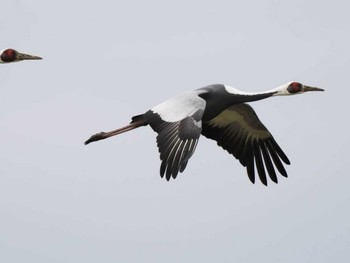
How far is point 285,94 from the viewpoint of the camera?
83.4 ft

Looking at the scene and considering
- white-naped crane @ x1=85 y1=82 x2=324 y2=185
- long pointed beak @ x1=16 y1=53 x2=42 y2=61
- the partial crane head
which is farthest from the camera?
the partial crane head

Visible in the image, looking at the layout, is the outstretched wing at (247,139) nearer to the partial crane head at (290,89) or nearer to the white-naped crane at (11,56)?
the partial crane head at (290,89)

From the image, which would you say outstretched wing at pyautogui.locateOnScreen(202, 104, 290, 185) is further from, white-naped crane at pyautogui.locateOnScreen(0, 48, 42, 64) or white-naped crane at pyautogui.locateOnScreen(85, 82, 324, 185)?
white-naped crane at pyautogui.locateOnScreen(0, 48, 42, 64)

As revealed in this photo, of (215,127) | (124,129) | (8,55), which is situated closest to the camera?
(8,55)

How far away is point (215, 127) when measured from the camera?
2683 centimetres

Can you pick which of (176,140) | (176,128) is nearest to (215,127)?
(176,128)

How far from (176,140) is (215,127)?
5.32 m

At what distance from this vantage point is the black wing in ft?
69.1

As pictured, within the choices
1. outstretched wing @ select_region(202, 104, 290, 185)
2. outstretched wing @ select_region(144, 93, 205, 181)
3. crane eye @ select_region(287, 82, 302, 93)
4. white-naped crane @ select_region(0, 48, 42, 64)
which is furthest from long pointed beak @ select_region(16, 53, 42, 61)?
crane eye @ select_region(287, 82, 302, 93)

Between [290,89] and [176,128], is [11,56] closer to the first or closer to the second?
[176,128]

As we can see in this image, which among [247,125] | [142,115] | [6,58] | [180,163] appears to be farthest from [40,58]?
[247,125]

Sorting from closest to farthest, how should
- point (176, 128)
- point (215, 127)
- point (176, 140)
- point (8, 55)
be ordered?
point (176, 140) < point (176, 128) < point (8, 55) < point (215, 127)

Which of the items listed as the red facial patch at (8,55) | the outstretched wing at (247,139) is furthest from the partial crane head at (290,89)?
the red facial patch at (8,55)

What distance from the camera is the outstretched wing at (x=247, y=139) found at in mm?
26625
